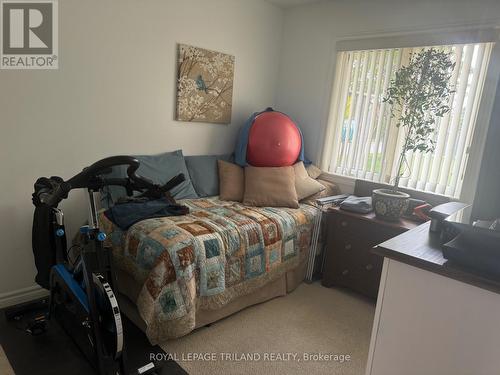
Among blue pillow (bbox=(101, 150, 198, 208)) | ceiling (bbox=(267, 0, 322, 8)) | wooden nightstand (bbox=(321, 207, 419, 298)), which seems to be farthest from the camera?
ceiling (bbox=(267, 0, 322, 8))

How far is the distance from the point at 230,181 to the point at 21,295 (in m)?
1.73

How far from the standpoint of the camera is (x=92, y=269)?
1678 mm

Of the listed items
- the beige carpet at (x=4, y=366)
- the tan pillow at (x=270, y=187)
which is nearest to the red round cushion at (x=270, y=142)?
the tan pillow at (x=270, y=187)

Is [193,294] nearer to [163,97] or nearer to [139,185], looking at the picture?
[139,185]

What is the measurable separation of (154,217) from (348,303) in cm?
159

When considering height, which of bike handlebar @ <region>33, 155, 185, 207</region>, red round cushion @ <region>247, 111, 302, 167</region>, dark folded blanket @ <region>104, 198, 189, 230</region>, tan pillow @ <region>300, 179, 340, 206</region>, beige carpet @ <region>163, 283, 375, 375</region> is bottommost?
beige carpet @ <region>163, 283, 375, 375</region>

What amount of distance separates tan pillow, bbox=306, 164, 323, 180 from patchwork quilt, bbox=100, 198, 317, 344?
771 mm

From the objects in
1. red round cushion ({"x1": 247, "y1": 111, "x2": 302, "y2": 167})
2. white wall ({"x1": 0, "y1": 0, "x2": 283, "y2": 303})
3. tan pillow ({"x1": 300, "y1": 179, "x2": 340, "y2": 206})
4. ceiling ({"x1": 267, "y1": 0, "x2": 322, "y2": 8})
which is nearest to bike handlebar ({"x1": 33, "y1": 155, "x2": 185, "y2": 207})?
white wall ({"x1": 0, "y1": 0, "x2": 283, "y2": 303})

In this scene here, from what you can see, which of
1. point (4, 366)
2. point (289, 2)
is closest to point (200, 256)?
point (4, 366)

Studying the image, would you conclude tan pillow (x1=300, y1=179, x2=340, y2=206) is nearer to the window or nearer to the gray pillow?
the window

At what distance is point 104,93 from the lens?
2.60m

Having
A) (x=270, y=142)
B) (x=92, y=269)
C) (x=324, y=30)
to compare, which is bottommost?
(x=92, y=269)

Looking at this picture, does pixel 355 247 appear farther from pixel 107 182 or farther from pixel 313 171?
pixel 107 182

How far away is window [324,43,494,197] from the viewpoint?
2689 mm
